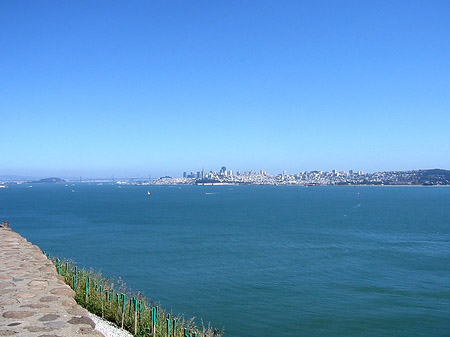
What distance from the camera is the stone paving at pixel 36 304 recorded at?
546cm

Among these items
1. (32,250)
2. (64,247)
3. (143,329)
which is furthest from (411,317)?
(64,247)

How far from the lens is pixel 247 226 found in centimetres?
4528

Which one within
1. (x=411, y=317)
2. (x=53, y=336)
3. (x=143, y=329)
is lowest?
(x=411, y=317)

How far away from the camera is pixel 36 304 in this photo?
646 cm

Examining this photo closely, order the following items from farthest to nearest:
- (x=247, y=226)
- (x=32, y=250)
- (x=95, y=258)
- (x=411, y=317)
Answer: (x=247, y=226), (x=95, y=258), (x=411, y=317), (x=32, y=250)

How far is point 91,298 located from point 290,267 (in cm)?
1720

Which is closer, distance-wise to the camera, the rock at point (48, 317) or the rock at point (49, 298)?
the rock at point (48, 317)

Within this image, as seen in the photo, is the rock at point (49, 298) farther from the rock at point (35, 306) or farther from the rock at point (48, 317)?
the rock at point (48, 317)

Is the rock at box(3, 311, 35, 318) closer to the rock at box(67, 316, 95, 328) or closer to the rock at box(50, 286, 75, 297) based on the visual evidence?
the rock at box(67, 316, 95, 328)

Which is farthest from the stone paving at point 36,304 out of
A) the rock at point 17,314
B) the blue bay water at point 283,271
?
the blue bay water at point 283,271

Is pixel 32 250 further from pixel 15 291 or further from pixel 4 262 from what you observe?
pixel 15 291

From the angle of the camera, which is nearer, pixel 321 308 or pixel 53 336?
pixel 53 336

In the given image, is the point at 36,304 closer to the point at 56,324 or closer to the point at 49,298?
the point at 49,298

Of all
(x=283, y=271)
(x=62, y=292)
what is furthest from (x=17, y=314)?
(x=283, y=271)
